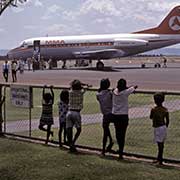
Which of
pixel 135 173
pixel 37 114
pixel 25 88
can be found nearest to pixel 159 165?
pixel 135 173

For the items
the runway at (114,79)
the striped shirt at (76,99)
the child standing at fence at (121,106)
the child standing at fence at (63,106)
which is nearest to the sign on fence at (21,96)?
the child standing at fence at (63,106)

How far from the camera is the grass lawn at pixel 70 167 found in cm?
762

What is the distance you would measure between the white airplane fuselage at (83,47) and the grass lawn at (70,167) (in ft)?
173

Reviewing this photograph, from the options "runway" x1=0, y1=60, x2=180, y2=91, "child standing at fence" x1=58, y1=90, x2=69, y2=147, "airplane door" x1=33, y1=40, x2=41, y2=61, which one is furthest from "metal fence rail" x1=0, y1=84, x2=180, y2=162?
"airplane door" x1=33, y1=40, x2=41, y2=61

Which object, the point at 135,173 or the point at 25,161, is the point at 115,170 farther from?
the point at 25,161

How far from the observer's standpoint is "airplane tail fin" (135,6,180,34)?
6731cm

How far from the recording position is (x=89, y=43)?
208 feet

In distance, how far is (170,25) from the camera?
6781cm

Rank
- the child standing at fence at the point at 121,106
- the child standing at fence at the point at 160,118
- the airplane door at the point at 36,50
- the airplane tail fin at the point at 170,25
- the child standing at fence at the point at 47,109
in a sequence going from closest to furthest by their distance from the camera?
the child standing at fence at the point at 160,118
the child standing at fence at the point at 121,106
the child standing at fence at the point at 47,109
the airplane door at the point at 36,50
the airplane tail fin at the point at 170,25

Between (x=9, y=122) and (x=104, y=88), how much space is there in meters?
6.10

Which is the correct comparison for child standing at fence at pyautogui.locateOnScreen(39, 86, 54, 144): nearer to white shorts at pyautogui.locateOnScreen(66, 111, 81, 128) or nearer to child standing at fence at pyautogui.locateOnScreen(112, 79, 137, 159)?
white shorts at pyautogui.locateOnScreen(66, 111, 81, 128)

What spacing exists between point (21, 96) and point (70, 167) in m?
3.21

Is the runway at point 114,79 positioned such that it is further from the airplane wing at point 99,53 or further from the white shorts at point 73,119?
the white shorts at point 73,119

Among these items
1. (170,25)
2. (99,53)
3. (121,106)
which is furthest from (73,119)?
(170,25)
